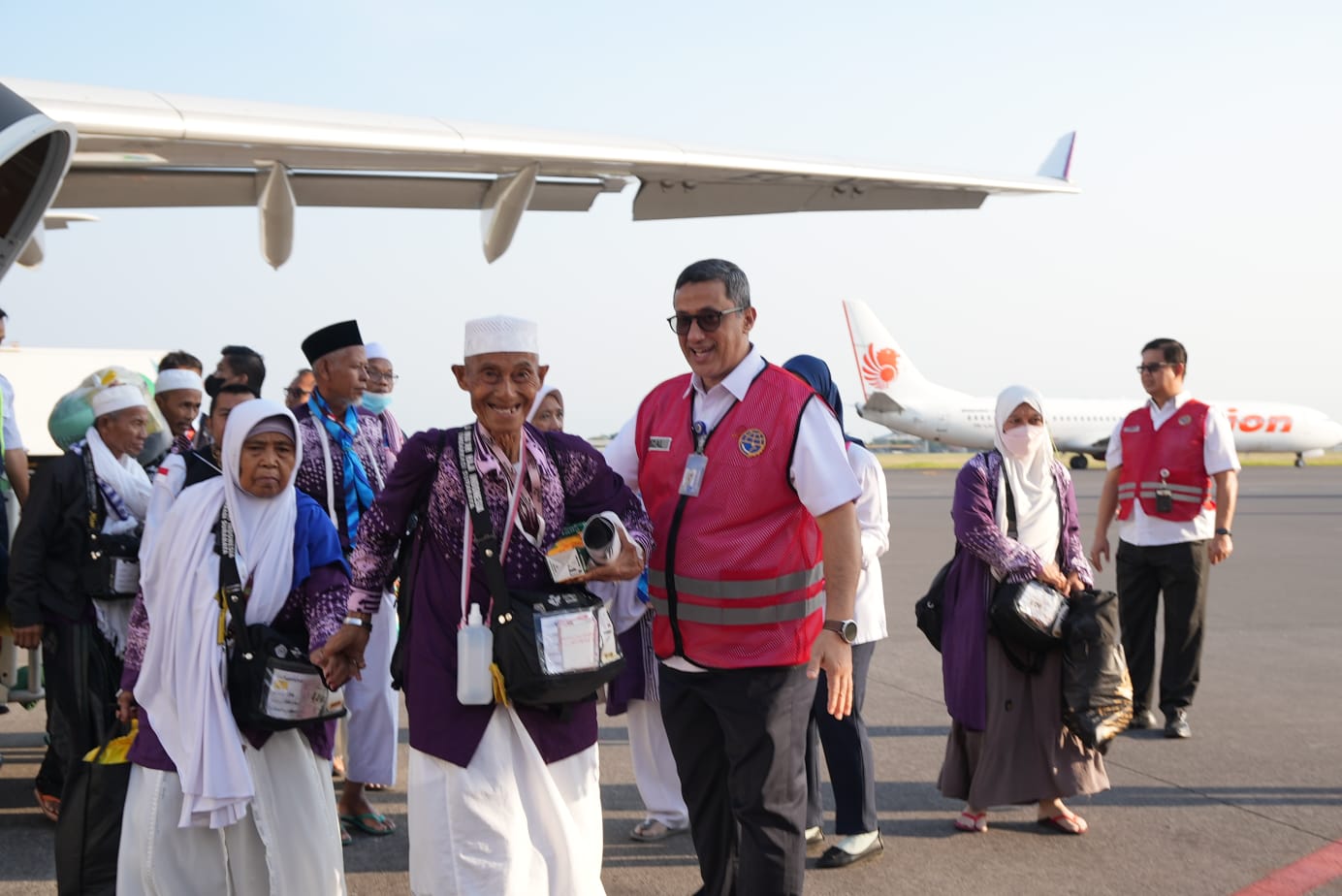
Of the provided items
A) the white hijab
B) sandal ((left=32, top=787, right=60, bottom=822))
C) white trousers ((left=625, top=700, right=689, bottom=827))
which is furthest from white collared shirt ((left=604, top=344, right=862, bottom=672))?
sandal ((left=32, top=787, right=60, bottom=822))

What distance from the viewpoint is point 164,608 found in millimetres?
3598

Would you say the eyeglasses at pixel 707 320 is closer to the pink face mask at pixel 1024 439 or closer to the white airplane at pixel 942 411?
the pink face mask at pixel 1024 439

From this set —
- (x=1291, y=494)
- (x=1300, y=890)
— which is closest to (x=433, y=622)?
(x=1300, y=890)

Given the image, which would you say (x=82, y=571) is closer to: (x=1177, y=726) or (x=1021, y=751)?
(x=1021, y=751)

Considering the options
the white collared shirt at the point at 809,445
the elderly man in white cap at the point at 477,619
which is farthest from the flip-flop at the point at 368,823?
the white collared shirt at the point at 809,445

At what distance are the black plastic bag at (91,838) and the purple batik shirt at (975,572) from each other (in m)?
3.10

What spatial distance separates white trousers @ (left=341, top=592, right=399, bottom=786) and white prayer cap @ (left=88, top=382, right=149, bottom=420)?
1.36 meters

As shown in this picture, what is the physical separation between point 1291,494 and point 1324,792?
26.4 metres

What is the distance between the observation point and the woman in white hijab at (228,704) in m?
3.46

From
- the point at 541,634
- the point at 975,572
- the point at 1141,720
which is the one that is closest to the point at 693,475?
the point at 541,634

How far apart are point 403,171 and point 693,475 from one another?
2.68 m

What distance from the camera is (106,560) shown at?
196 inches

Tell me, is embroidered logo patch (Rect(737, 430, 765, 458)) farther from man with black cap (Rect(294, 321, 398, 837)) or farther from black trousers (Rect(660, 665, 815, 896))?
man with black cap (Rect(294, 321, 398, 837))

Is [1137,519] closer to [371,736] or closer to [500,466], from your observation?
[371,736]
